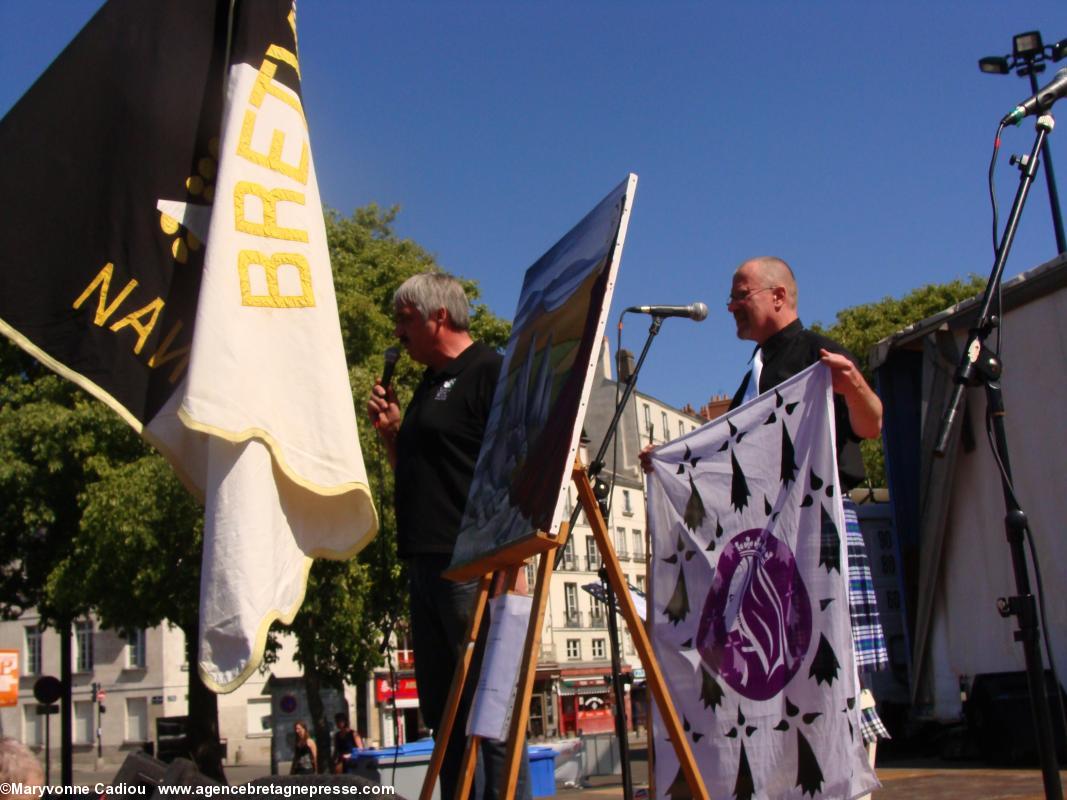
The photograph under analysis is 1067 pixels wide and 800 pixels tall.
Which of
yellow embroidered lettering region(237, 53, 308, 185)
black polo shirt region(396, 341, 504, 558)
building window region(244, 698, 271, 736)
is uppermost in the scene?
yellow embroidered lettering region(237, 53, 308, 185)

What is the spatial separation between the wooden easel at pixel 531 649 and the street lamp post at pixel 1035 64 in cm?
251

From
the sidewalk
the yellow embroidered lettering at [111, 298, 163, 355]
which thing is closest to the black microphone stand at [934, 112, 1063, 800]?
the sidewalk

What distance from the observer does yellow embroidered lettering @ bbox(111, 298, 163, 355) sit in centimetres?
359

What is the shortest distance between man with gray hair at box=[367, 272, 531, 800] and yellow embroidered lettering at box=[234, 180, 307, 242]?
1.42ft

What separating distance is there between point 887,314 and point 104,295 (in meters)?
29.7

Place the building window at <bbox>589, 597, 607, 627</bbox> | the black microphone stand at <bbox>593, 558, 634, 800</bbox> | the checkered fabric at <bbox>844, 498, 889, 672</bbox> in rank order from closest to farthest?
the checkered fabric at <bbox>844, 498, 889, 672</bbox>, the black microphone stand at <bbox>593, 558, 634, 800</bbox>, the building window at <bbox>589, 597, 607, 627</bbox>

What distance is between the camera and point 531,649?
273 centimetres

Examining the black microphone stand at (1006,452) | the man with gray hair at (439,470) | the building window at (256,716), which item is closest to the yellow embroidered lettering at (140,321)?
the man with gray hair at (439,470)

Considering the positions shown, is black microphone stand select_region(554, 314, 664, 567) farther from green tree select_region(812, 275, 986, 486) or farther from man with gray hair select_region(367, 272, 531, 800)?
green tree select_region(812, 275, 986, 486)

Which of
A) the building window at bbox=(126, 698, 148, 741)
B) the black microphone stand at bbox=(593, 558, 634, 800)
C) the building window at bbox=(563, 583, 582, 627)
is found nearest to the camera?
the black microphone stand at bbox=(593, 558, 634, 800)

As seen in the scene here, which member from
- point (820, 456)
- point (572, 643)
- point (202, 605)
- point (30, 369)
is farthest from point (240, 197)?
point (572, 643)

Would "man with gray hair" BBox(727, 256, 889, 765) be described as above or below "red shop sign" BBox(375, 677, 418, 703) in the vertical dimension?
above

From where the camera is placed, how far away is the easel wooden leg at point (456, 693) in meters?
3.01

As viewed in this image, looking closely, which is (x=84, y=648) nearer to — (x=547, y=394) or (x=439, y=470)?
(x=439, y=470)
